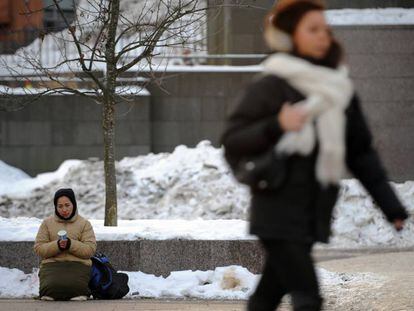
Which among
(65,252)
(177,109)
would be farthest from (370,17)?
(65,252)

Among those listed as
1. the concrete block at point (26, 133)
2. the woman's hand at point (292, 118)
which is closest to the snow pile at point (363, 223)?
the concrete block at point (26, 133)

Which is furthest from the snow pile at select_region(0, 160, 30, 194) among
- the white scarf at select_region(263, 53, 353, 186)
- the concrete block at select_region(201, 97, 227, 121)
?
the white scarf at select_region(263, 53, 353, 186)

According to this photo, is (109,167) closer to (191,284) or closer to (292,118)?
(191,284)

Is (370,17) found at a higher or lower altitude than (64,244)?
higher

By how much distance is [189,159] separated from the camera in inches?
696

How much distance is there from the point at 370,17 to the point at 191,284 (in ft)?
29.3

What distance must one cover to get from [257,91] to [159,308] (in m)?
4.04

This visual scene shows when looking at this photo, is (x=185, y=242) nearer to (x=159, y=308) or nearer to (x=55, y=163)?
(x=159, y=308)

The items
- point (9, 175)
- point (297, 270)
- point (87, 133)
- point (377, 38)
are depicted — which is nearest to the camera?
point (297, 270)

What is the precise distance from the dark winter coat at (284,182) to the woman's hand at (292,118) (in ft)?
0.12

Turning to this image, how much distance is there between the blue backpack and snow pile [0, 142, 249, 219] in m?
7.35

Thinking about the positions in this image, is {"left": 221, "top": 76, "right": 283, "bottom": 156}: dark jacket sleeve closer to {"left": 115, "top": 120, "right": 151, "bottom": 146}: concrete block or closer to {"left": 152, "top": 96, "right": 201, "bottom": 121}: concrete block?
{"left": 115, "top": 120, "right": 151, "bottom": 146}: concrete block

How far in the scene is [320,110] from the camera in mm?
4273

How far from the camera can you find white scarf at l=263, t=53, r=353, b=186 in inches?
166
